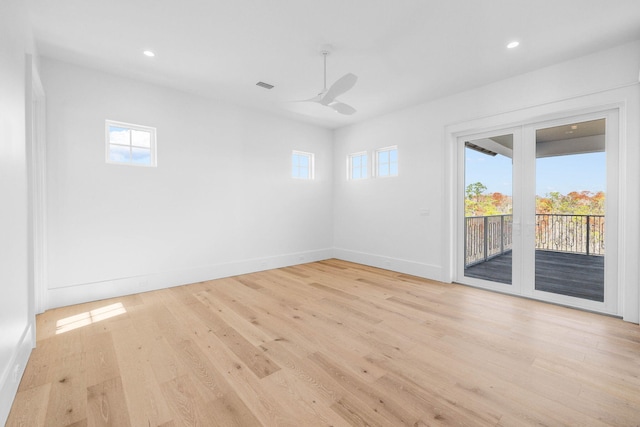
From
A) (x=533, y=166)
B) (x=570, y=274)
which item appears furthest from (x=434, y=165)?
(x=570, y=274)

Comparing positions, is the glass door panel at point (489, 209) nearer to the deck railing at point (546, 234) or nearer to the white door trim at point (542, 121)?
the deck railing at point (546, 234)

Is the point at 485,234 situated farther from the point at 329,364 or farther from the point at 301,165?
the point at 301,165

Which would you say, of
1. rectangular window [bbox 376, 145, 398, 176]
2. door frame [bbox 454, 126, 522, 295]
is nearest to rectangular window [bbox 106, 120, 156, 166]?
rectangular window [bbox 376, 145, 398, 176]

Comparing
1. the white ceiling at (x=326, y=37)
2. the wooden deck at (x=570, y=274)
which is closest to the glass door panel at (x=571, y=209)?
the wooden deck at (x=570, y=274)

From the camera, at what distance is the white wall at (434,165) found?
300 cm

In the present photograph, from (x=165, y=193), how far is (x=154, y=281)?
1300mm

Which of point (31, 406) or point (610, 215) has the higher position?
point (610, 215)

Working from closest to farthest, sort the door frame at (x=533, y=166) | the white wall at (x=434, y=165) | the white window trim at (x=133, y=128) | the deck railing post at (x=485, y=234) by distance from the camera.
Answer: the white wall at (x=434, y=165)
the door frame at (x=533, y=166)
the white window trim at (x=133, y=128)
the deck railing post at (x=485, y=234)

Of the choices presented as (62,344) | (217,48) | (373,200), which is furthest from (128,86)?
Result: (373,200)

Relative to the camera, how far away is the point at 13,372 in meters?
1.80

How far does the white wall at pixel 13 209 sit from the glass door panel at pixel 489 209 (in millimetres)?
5039

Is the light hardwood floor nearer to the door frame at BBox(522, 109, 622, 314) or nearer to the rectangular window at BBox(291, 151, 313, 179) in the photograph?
the door frame at BBox(522, 109, 622, 314)

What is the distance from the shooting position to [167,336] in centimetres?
267

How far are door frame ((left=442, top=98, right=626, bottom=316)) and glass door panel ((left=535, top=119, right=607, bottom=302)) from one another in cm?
11
